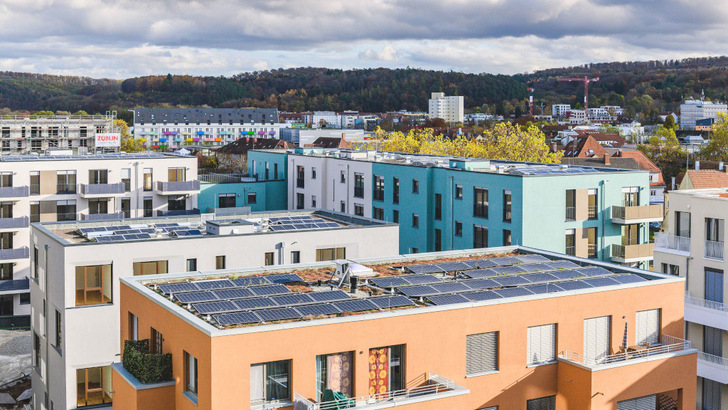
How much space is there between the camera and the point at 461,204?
47.4 metres

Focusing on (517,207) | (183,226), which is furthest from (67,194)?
(517,207)

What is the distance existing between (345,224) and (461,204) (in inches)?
389

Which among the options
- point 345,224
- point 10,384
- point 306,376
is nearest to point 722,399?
point 345,224

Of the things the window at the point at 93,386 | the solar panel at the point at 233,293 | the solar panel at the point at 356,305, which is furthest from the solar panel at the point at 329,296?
the window at the point at 93,386

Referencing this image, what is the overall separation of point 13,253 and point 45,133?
60.4m

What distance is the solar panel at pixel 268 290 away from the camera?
22688 millimetres

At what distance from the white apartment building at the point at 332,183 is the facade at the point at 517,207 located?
1229 millimetres

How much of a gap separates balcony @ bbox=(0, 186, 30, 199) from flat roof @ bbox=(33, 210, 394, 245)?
1967cm

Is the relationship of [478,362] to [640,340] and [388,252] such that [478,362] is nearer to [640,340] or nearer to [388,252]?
[640,340]

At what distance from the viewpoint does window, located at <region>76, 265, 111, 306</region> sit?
105ft

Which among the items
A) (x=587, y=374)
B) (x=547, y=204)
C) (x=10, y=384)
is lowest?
(x=10, y=384)

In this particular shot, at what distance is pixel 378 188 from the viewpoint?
5484 cm

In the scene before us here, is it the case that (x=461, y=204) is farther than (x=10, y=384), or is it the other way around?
(x=461, y=204)

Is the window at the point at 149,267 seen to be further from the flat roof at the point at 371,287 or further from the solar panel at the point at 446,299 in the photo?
the solar panel at the point at 446,299
